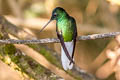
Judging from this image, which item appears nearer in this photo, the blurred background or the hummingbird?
the hummingbird

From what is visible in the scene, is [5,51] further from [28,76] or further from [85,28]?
[85,28]

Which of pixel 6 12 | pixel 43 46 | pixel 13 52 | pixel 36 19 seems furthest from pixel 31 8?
pixel 13 52

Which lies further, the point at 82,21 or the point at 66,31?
the point at 82,21

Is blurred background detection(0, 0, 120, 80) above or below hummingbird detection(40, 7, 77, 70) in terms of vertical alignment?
below

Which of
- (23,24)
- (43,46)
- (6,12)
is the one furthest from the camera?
(6,12)

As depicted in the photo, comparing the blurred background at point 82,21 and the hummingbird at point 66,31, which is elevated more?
the hummingbird at point 66,31

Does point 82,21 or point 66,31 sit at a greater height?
point 66,31

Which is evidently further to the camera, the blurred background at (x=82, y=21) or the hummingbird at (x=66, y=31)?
the blurred background at (x=82, y=21)

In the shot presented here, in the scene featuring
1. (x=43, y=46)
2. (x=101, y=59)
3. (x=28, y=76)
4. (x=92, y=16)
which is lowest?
(x=101, y=59)
